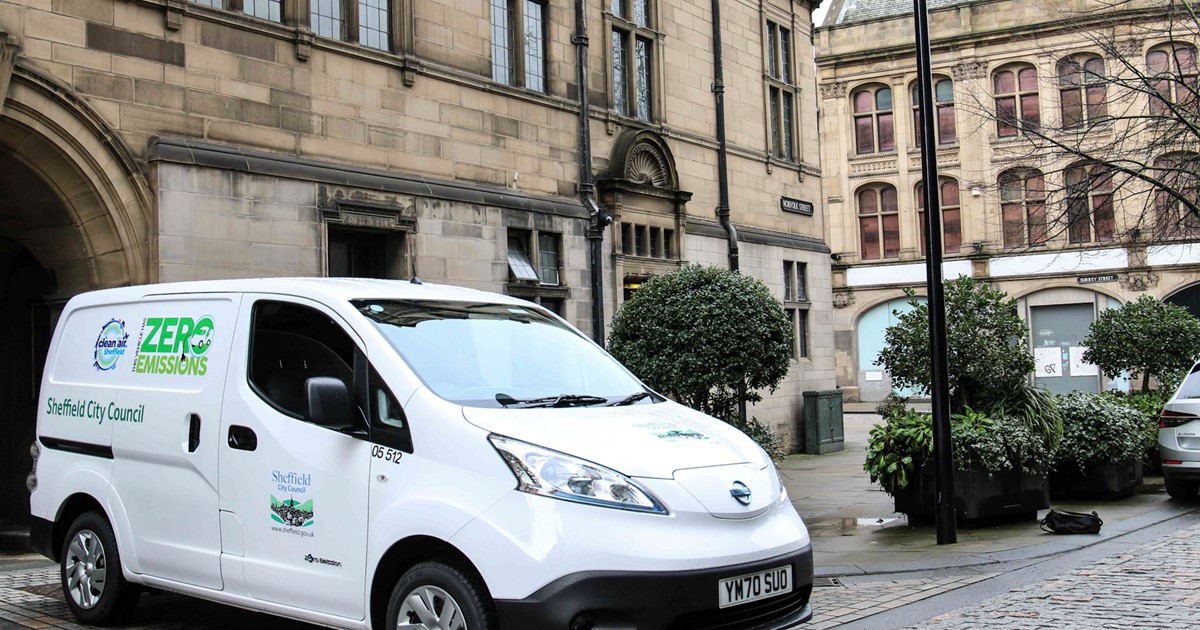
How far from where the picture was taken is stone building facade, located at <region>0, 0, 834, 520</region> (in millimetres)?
11766

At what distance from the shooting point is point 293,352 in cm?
626

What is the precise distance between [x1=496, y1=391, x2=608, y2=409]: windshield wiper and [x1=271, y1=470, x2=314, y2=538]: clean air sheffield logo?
1087 millimetres

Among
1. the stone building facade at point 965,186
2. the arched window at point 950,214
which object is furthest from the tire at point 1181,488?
the arched window at point 950,214

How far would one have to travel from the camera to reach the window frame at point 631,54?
63.2ft

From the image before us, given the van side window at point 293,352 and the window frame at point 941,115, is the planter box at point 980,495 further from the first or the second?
the window frame at point 941,115

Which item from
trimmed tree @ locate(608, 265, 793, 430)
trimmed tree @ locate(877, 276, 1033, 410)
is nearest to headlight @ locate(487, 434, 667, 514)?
trimmed tree @ locate(877, 276, 1033, 410)

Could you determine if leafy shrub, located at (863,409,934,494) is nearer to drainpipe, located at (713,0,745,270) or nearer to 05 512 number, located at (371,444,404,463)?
05 512 number, located at (371,444,404,463)

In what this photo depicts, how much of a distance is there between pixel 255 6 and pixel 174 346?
306 inches

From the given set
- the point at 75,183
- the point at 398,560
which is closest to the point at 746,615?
the point at 398,560

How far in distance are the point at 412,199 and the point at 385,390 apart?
9491mm

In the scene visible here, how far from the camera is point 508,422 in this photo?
5.31m

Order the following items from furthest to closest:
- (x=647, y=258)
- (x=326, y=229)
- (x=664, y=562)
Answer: (x=647, y=258) → (x=326, y=229) → (x=664, y=562)

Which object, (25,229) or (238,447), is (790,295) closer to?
(25,229)

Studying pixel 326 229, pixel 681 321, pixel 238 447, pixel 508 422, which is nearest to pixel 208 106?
pixel 326 229
